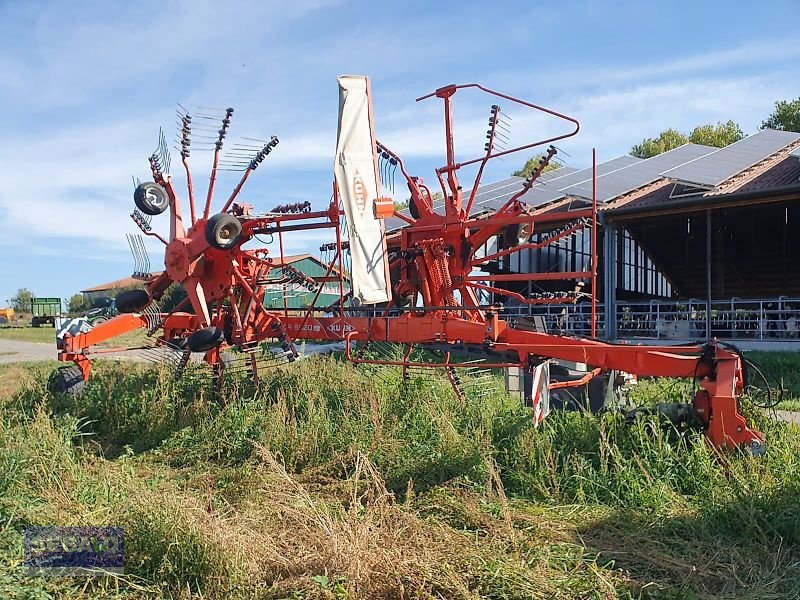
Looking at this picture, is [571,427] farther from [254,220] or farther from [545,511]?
[254,220]

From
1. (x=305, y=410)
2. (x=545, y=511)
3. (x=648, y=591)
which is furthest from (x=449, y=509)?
(x=305, y=410)

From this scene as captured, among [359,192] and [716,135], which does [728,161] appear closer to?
[359,192]

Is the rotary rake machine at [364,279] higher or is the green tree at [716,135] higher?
the green tree at [716,135]

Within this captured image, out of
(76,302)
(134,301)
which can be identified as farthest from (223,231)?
(76,302)

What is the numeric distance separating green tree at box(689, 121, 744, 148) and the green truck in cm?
4766

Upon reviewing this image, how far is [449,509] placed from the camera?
546 centimetres

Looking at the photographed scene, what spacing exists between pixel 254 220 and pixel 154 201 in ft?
4.42

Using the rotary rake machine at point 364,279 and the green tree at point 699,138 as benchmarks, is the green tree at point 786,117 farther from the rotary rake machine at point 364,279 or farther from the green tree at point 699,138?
the rotary rake machine at point 364,279

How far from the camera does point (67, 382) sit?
955cm

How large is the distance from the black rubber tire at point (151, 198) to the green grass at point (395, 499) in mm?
2278

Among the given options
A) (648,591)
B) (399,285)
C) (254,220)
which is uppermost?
(254,220)

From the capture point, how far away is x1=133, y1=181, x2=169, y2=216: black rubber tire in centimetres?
866

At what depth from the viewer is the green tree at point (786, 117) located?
41.2m

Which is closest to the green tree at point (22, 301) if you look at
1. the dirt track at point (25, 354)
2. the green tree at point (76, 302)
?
the green tree at point (76, 302)
